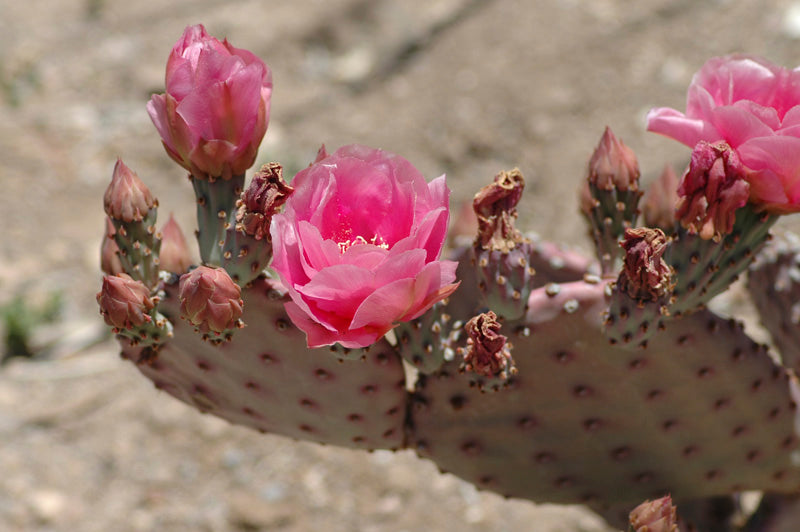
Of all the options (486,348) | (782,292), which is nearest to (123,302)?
(486,348)

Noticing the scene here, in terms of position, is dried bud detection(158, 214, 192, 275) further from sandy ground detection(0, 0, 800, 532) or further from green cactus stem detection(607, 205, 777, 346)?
sandy ground detection(0, 0, 800, 532)

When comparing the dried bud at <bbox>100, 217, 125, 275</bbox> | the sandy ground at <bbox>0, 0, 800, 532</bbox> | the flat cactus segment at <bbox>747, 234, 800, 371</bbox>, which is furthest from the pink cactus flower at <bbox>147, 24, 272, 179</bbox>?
the sandy ground at <bbox>0, 0, 800, 532</bbox>

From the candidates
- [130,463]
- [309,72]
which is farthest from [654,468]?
[309,72]

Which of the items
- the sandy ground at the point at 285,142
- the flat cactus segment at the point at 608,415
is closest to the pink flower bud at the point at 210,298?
the flat cactus segment at the point at 608,415

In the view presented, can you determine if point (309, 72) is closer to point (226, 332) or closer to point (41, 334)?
point (41, 334)

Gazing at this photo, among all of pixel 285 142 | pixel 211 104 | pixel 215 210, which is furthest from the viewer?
pixel 285 142

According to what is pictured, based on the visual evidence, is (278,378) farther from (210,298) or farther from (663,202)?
(663,202)

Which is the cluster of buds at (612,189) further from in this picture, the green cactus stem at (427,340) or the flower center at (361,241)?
the flower center at (361,241)
